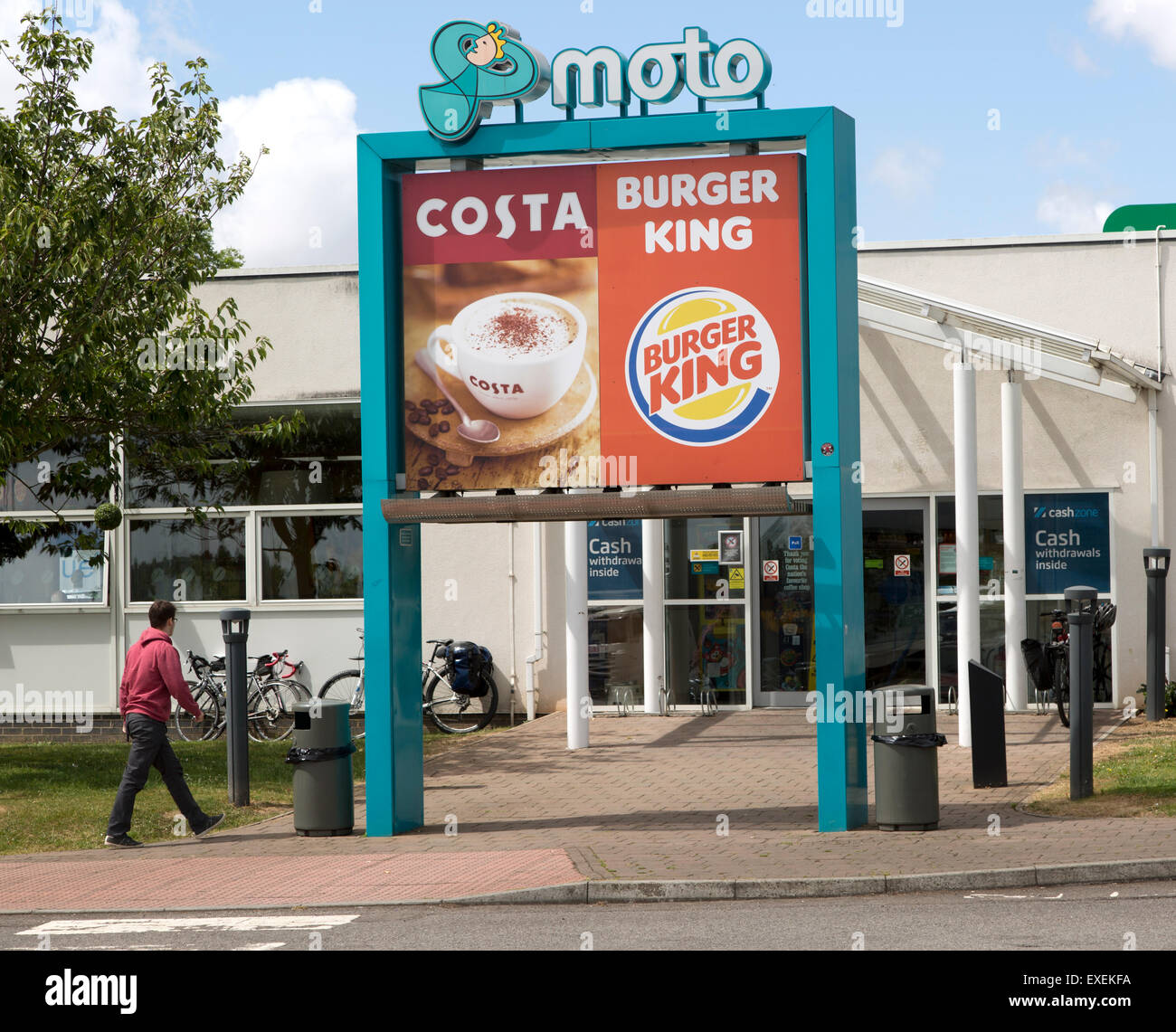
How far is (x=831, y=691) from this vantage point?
34.1ft

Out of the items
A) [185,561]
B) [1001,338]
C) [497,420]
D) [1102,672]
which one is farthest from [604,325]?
[185,561]

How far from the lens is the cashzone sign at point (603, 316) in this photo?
10.6 meters

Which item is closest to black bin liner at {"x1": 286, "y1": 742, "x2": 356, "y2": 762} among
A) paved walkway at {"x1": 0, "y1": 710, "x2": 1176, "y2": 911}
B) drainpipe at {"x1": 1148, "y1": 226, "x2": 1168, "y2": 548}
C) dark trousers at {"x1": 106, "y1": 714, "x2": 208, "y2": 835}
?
paved walkway at {"x1": 0, "y1": 710, "x2": 1176, "y2": 911}

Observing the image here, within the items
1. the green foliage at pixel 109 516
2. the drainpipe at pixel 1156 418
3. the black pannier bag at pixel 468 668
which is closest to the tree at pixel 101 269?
the green foliage at pixel 109 516

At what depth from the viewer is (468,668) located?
58.1 ft

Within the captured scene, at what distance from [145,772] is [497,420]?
3612 mm

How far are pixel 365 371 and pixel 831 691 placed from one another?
4.14 meters

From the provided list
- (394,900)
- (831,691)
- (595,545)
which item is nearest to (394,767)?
(394,900)

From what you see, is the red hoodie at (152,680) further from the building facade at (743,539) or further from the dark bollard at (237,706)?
the building facade at (743,539)

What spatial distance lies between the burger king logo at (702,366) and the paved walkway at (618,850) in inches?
113

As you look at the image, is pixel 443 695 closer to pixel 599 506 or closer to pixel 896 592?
pixel 896 592

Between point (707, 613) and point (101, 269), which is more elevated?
point (101, 269)
